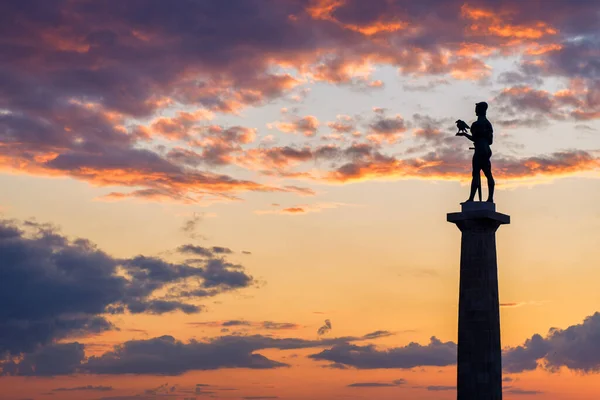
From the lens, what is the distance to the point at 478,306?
63.7 m

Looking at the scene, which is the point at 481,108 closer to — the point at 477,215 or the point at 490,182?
the point at 490,182

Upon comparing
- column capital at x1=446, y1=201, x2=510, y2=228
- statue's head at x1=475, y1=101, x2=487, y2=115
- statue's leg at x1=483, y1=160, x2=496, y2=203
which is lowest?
column capital at x1=446, y1=201, x2=510, y2=228

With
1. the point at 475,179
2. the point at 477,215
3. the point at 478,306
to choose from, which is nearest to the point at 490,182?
the point at 475,179

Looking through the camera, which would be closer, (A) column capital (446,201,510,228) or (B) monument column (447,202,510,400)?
(B) monument column (447,202,510,400)

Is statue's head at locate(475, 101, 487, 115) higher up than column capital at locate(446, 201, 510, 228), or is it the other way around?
statue's head at locate(475, 101, 487, 115)

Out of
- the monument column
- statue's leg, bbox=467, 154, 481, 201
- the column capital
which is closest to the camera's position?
the monument column

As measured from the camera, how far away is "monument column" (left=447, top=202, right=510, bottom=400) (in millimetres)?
63125

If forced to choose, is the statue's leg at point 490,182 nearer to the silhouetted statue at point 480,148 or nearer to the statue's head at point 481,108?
the silhouetted statue at point 480,148

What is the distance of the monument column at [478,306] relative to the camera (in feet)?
207

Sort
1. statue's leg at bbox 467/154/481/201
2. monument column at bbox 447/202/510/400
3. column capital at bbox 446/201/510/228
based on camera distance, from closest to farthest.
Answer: monument column at bbox 447/202/510/400 → column capital at bbox 446/201/510/228 → statue's leg at bbox 467/154/481/201

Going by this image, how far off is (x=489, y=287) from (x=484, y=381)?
4.85 metres

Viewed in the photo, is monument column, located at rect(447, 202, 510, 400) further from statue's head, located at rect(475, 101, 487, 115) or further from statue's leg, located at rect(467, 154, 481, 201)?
statue's head, located at rect(475, 101, 487, 115)

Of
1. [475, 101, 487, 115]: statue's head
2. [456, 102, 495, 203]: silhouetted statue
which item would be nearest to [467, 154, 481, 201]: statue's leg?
[456, 102, 495, 203]: silhouetted statue

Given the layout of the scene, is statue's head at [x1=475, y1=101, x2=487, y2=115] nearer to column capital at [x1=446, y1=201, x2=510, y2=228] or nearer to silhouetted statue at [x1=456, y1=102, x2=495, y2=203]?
silhouetted statue at [x1=456, y1=102, x2=495, y2=203]
